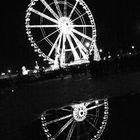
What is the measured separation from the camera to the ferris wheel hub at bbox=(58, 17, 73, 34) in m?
27.9

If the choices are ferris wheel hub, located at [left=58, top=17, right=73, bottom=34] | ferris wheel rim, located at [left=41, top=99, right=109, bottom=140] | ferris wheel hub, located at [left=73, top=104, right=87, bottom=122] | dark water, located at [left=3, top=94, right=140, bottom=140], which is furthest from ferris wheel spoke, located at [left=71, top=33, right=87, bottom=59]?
dark water, located at [left=3, top=94, right=140, bottom=140]

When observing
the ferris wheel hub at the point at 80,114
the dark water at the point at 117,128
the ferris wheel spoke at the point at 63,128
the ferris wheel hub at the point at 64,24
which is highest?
Answer: the ferris wheel hub at the point at 64,24

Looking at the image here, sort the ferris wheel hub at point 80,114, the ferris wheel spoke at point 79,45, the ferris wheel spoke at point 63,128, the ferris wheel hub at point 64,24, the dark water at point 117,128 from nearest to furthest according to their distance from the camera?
the dark water at point 117,128 < the ferris wheel spoke at point 63,128 < the ferris wheel hub at point 80,114 < the ferris wheel hub at point 64,24 < the ferris wheel spoke at point 79,45

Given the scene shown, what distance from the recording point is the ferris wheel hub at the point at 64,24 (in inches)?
1099

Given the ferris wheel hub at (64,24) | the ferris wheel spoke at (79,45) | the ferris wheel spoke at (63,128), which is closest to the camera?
the ferris wheel spoke at (63,128)

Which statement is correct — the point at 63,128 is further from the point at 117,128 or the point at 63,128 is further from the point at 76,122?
the point at 117,128

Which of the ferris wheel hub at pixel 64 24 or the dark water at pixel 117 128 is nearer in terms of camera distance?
the dark water at pixel 117 128

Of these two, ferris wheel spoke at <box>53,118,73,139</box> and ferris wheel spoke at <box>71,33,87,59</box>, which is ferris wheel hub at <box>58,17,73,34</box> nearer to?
ferris wheel spoke at <box>71,33,87,59</box>

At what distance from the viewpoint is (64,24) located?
2794 centimetres

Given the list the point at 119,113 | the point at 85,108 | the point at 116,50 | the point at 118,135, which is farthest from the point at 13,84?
the point at 116,50

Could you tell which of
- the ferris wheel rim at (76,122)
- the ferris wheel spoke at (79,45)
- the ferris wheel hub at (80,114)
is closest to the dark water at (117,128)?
the ferris wheel rim at (76,122)

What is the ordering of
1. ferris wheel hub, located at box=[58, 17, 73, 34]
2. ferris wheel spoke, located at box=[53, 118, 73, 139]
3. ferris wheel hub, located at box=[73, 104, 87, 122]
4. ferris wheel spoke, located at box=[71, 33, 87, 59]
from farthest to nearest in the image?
1. ferris wheel spoke, located at box=[71, 33, 87, 59]
2. ferris wheel hub, located at box=[58, 17, 73, 34]
3. ferris wheel hub, located at box=[73, 104, 87, 122]
4. ferris wheel spoke, located at box=[53, 118, 73, 139]

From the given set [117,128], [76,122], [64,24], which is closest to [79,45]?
[64,24]

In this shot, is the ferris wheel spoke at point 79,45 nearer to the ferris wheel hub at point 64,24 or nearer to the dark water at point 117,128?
the ferris wheel hub at point 64,24
